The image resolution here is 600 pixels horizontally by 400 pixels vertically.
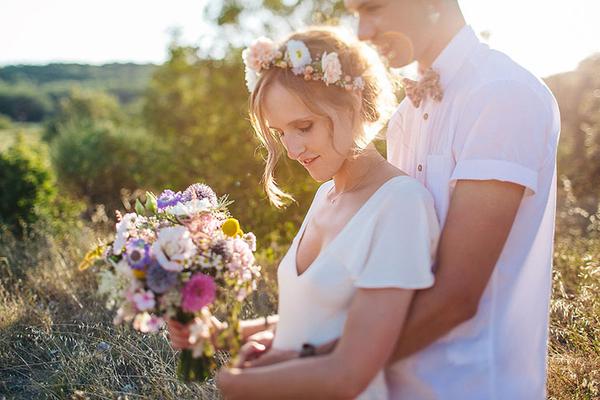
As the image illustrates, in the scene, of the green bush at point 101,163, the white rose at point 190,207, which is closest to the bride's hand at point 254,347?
the white rose at point 190,207

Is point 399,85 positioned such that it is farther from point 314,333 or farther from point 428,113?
point 314,333

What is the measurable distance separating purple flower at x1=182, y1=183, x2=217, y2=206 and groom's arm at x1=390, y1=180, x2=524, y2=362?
3.09ft

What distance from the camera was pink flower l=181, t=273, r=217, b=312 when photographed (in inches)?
75.1

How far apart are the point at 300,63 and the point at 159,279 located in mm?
800

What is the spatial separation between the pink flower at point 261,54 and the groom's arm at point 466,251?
760 millimetres

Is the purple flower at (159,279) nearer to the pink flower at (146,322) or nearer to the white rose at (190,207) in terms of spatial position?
the pink flower at (146,322)

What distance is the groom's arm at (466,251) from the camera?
1.75 metres

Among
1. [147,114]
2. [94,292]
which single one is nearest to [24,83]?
[147,114]

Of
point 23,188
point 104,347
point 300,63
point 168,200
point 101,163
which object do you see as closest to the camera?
point 300,63

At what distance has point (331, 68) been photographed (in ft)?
6.44

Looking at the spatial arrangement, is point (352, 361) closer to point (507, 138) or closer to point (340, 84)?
point (507, 138)

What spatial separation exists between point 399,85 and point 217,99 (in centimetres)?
955

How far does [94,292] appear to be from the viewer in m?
5.26

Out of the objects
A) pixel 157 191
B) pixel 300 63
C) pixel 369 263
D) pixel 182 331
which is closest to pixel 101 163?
pixel 157 191
